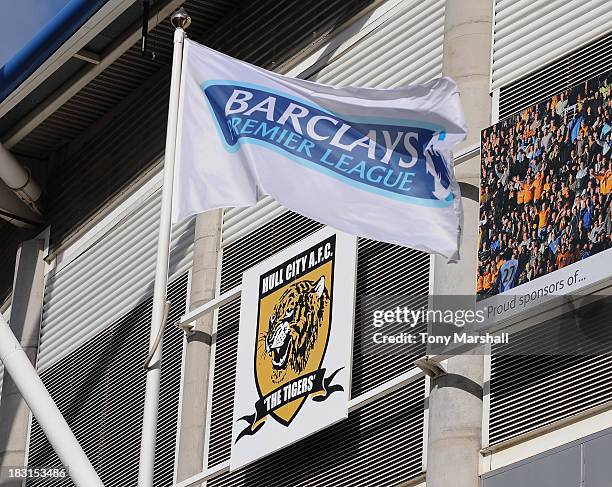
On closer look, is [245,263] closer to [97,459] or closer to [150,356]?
[97,459]

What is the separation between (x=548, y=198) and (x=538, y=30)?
267cm

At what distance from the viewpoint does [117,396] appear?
81.1 ft

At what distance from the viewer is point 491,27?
2014cm

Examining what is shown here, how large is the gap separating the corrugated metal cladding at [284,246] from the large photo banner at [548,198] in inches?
60.6

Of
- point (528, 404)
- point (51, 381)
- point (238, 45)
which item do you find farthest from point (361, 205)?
point (51, 381)

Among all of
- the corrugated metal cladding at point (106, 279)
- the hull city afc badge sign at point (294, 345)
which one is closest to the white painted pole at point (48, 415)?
the hull city afc badge sign at point (294, 345)

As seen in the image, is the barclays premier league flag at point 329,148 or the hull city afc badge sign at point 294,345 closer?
the barclays premier league flag at point 329,148

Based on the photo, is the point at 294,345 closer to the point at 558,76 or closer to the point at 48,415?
the point at 558,76

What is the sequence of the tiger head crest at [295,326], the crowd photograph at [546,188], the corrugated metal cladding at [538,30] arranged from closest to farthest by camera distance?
the crowd photograph at [546,188] → the corrugated metal cladding at [538,30] → the tiger head crest at [295,326]

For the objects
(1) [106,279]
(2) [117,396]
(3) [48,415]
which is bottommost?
(3) [48,415]

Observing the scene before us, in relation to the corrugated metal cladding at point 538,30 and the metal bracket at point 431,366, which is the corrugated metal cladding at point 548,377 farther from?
the metal bracket at point 431,366

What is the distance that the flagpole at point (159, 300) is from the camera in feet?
49.0

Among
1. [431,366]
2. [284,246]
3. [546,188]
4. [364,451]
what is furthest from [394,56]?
[364,451]

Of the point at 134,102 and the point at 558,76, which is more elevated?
the point at 134,102
